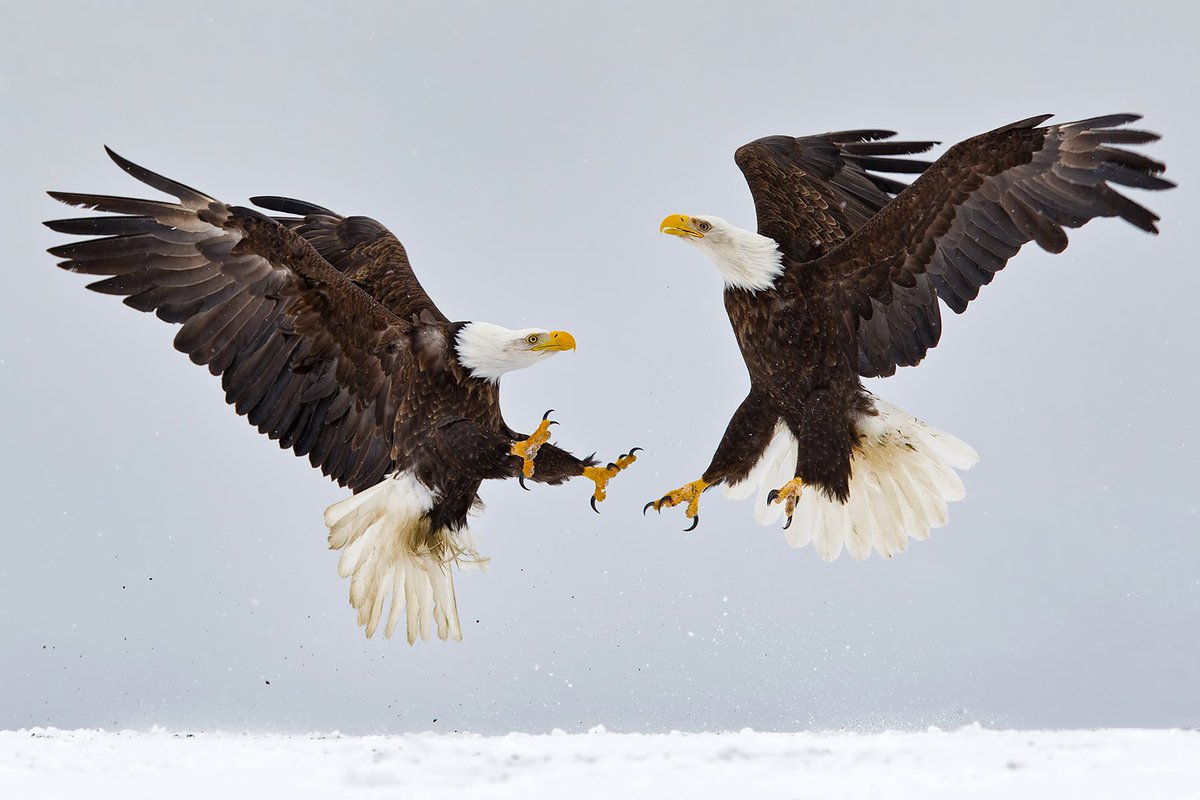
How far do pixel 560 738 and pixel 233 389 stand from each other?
193 centimetres

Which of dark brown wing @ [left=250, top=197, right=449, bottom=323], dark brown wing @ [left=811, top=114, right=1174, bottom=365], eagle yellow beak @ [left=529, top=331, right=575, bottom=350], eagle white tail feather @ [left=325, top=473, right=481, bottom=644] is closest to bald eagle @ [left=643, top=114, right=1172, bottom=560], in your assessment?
dark brown wing @ [left=811, top=114, right=1174, bottom=365]

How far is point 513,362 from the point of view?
15.7ft

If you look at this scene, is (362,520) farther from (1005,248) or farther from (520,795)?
(1005,248)

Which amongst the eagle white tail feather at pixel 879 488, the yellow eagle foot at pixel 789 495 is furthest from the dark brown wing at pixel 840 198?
the yellow eagle foot at pixel 789 495

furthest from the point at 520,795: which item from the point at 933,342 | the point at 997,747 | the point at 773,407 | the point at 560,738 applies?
the point at 933,342

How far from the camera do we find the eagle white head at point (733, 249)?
4.95 m

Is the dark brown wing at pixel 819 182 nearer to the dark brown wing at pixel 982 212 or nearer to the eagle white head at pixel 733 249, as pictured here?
the eagle white head at pixel 733 249

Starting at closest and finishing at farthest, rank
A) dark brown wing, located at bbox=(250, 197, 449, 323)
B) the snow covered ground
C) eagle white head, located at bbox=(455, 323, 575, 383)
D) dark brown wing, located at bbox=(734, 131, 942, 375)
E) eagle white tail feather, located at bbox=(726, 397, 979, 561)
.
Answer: the snow covered ground < eagle white head, located at bbox=(455, 323, 575, 383) < dark brown wing, located at bbox=(734, 131, 942, 375) < dark brown wing, located at bbox=(250, 197, 449, 323) < eagle white tail feather, located at bbox=(726, 397, 979, 561)

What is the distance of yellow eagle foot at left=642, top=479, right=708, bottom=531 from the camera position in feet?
16.9

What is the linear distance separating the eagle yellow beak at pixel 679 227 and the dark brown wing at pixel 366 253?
102cm

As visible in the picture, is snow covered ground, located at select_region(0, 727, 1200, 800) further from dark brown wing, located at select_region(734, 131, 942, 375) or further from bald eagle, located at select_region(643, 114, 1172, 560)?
dark brown wing, located at select_region(734, 131, 942, 375)

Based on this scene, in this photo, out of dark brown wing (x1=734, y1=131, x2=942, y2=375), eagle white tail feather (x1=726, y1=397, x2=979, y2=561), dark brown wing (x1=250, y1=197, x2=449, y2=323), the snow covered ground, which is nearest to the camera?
the snow covered ground

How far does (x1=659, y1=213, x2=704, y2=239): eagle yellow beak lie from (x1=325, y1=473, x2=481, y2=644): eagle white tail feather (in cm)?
Result: 147

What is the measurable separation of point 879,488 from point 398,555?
2.21 metres
